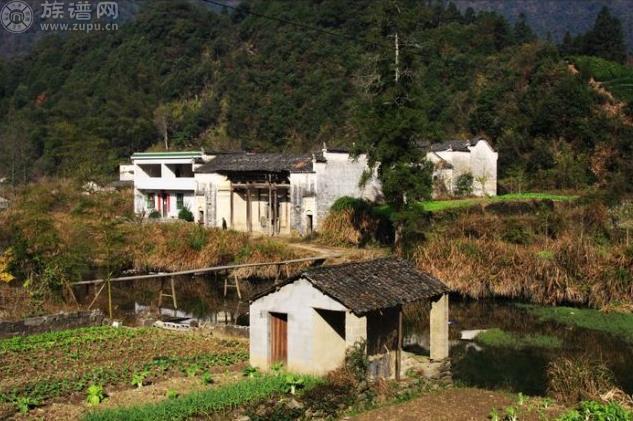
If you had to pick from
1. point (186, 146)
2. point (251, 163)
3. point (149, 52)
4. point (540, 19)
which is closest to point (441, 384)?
point (251, 163)

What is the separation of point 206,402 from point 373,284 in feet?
16.2

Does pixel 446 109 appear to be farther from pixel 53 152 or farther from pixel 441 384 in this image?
pixel 441 384

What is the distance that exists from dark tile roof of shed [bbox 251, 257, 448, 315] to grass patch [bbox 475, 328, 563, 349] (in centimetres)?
496

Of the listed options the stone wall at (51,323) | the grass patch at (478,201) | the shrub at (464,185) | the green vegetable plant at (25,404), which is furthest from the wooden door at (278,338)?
the shrub at (464,185)

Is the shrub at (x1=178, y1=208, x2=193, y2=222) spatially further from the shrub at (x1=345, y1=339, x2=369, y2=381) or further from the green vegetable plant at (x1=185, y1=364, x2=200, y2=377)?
the shrub at (x1=345, y1=339, x2=369, y2=381)

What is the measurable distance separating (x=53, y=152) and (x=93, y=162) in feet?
45.8

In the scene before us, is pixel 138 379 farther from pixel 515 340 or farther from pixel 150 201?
pixel 150 201

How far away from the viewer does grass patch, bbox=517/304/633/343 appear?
23844 mm

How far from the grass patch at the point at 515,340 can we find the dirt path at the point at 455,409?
5.95 m

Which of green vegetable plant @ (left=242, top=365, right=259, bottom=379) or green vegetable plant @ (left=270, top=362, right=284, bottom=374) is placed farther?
green vegetable plant @ (left=242, top=365, right=259, bottom=379)

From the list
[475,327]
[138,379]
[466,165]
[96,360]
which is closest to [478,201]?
[466,165]

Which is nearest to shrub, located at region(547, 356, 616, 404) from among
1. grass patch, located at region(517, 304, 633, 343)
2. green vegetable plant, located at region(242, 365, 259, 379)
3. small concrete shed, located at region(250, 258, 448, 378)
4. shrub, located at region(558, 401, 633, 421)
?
shrub, located at region(558, 401, 633, 421)

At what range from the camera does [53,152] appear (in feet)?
247

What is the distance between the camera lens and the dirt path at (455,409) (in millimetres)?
14727
